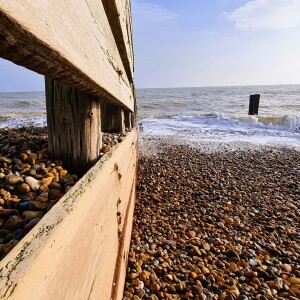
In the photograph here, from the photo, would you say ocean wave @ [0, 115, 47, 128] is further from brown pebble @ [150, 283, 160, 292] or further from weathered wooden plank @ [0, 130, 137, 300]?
weathered wooden plank @ [0, 130, 137, 300]

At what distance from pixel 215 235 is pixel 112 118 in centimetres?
201

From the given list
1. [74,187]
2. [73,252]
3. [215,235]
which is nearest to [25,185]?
[74,187]

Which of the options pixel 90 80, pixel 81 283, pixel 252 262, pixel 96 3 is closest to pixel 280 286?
pixel 252 262

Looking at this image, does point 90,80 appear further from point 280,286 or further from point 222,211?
point 222,211

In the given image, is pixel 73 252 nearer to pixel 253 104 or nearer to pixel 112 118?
pixel 112 118

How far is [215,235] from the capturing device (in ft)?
8.98

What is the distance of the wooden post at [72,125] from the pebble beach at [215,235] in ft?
3.27

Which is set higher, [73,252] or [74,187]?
[74,187]

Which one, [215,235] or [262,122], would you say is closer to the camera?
[215,235]

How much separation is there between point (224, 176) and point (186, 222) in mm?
2169

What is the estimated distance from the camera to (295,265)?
2283mm

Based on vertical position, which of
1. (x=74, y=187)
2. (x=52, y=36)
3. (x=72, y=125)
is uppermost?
(x=52, y=36)

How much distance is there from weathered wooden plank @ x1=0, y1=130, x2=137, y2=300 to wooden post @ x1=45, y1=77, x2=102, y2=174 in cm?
31

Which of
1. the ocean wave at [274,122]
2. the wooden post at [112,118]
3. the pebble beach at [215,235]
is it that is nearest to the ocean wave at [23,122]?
the wooden post at [112,118]
